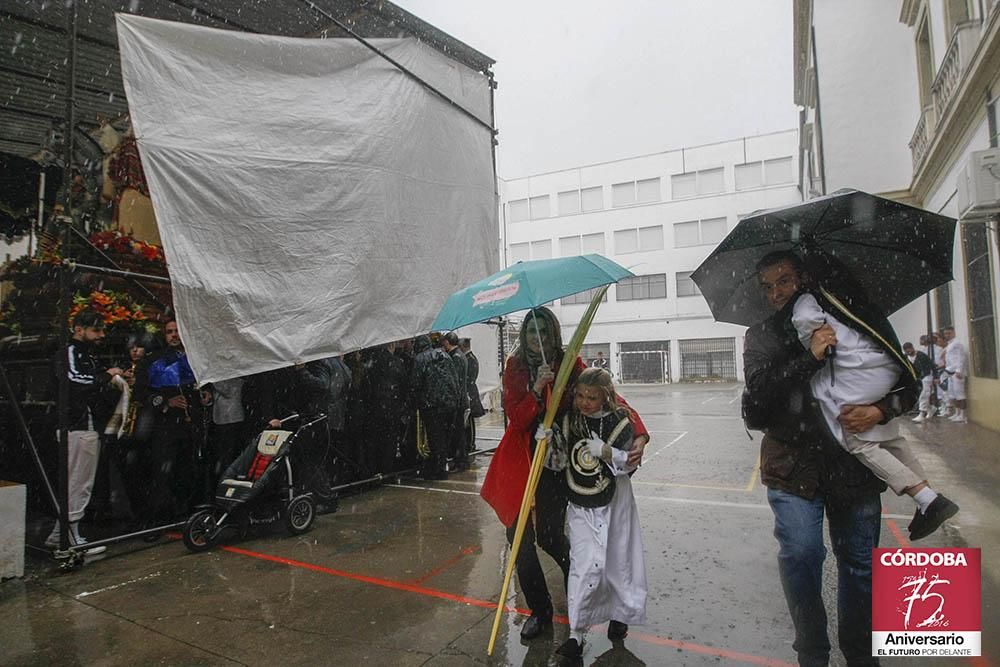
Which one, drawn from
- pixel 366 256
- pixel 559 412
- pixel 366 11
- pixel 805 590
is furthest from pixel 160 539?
pixel 366 11

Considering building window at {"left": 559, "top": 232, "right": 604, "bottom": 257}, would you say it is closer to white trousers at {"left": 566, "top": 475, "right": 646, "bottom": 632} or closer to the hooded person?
the hooded person

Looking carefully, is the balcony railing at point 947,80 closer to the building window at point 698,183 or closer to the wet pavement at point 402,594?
the wet pavement at point 402,594

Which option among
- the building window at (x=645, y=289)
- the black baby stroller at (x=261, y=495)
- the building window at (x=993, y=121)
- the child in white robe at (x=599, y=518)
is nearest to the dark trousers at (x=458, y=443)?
the black baby stroller at (x=261, y=495)

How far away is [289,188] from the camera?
5.54m

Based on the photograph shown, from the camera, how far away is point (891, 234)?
2.71 m

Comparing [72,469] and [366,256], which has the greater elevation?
[366,256]

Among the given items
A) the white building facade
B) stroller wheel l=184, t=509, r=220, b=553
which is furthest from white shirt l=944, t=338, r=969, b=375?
the white building facade

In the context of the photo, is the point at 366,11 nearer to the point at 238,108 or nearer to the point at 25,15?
the point at 238,108

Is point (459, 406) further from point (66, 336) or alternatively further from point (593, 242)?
point (593, 242)

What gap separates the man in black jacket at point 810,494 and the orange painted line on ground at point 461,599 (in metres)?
0.52

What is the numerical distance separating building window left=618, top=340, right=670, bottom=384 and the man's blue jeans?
118ft

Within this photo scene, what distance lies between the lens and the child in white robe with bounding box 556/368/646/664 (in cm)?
301

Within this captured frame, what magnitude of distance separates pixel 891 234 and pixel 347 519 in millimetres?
5286

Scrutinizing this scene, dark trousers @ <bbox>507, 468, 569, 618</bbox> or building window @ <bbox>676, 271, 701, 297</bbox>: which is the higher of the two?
building window @ <bbox>676, 271, 701, 297</bbox>
